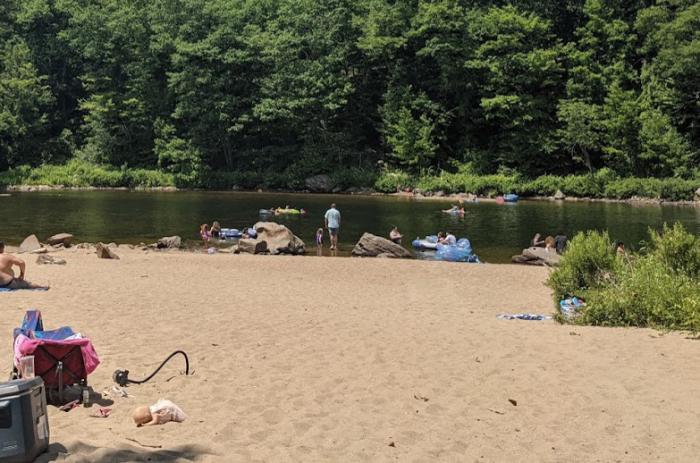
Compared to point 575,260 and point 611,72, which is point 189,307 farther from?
point 611,72

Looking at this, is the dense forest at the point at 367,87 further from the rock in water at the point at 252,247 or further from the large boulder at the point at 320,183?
the rock in water at the point at 252,247

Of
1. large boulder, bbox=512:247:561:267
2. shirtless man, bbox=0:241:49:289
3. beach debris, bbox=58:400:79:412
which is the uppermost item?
shirtless man, bbox=0:241:49:289

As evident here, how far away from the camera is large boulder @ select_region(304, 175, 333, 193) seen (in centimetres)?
5838

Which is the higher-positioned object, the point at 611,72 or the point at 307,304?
the point at 611,72

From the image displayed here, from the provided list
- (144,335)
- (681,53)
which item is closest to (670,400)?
(144,335)

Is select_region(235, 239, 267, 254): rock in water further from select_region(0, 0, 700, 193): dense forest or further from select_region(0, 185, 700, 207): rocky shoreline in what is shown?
select_region(0, 0, 700, 193): dense forest

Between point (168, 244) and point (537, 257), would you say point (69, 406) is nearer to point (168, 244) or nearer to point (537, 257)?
point (537, 257)

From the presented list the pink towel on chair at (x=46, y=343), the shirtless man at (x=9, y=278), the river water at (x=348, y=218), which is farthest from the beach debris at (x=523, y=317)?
the river water at (x=348, y=218)

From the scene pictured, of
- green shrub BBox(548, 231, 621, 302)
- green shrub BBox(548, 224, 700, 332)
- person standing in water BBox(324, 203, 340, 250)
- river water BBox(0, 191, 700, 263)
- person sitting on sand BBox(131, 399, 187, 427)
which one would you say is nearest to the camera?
person sitting on sand BBox(131, 399, 187, 427)

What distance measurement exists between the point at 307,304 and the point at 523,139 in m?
46.8

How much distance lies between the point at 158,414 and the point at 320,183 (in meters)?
52.8

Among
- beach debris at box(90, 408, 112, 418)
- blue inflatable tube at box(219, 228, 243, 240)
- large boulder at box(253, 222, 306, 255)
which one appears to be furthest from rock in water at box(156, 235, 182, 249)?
beach debris at box(90, 408, 112, 418)

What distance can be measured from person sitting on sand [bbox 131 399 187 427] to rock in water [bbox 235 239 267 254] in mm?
17289

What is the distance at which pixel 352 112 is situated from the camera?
64.5 metres
